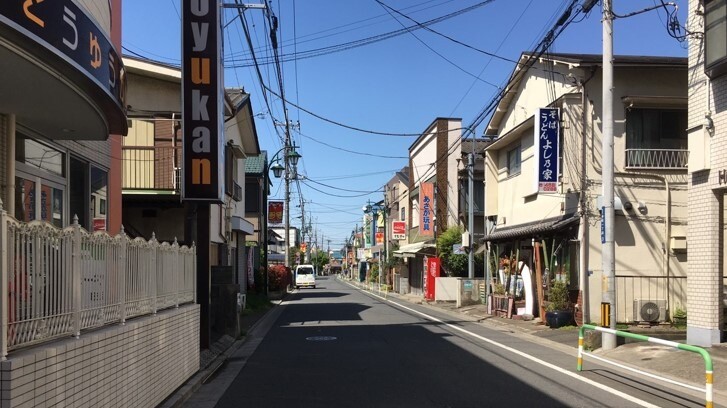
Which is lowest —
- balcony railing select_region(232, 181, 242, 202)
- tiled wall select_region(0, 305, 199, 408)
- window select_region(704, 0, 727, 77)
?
tiled wall select_region(0, 305, 199, 408)

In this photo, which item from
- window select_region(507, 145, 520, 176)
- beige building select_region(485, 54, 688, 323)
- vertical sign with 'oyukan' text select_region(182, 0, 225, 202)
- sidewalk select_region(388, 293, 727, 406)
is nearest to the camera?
sidewalk select_region(388, 293, 727, 406)

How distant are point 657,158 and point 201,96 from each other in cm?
1336

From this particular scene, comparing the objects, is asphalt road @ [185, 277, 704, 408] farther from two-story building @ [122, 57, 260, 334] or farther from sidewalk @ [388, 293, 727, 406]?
two-story building @ [122, 57, 260, 334]

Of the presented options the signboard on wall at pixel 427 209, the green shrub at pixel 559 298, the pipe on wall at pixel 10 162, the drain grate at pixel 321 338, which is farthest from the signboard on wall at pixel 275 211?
the pipe on wall at pixel 10 162

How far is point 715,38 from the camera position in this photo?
11.4 m

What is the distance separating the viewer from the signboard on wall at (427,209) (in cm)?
3700

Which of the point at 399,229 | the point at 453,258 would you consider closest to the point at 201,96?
the point at 453,258

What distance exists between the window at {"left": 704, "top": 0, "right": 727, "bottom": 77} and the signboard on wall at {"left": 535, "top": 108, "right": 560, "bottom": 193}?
19.6ft

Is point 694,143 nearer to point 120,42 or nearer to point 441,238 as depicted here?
point 120,42

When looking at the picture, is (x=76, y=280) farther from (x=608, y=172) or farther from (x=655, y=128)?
(x=655, y=128)

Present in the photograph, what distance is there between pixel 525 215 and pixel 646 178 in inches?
201

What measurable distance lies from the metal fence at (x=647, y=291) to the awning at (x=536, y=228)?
6.65ft

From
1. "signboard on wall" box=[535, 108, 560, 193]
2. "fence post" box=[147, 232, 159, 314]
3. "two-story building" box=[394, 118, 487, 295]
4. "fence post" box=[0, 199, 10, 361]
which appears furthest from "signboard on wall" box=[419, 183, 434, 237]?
"fence post" box=[0, 199, 10, 361]

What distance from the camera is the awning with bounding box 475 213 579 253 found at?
17203 millimetres
